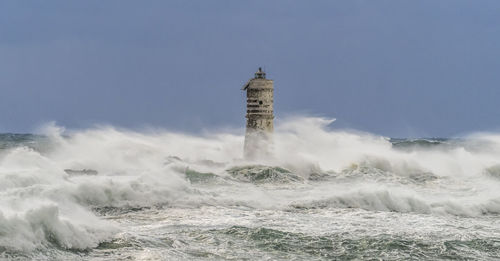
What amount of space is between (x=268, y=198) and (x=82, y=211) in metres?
6.07

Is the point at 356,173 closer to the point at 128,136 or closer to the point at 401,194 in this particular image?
the point at 401,194

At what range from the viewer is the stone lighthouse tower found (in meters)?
26.5

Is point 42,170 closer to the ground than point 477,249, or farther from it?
farther from it

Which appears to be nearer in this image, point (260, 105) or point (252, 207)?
point (252, 207)

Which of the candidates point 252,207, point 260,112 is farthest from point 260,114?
point 252,207

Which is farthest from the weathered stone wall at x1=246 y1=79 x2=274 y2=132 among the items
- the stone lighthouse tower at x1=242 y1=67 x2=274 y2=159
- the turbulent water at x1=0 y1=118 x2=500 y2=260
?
the turbulent water at x1=0 y1=118 x2=500 y2=260

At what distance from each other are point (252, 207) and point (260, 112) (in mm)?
8919

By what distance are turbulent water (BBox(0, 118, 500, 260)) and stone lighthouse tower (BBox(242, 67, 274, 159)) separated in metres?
1.05

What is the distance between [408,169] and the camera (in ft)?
94.3

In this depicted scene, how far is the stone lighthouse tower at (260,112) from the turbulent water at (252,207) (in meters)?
1.05

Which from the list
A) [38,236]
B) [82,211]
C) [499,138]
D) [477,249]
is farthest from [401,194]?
[499,138]

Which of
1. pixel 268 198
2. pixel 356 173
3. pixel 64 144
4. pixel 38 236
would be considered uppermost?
pixel 64 144

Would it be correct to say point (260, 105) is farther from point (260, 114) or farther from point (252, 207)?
point (252, 207)

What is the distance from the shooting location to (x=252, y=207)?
17938 mm
